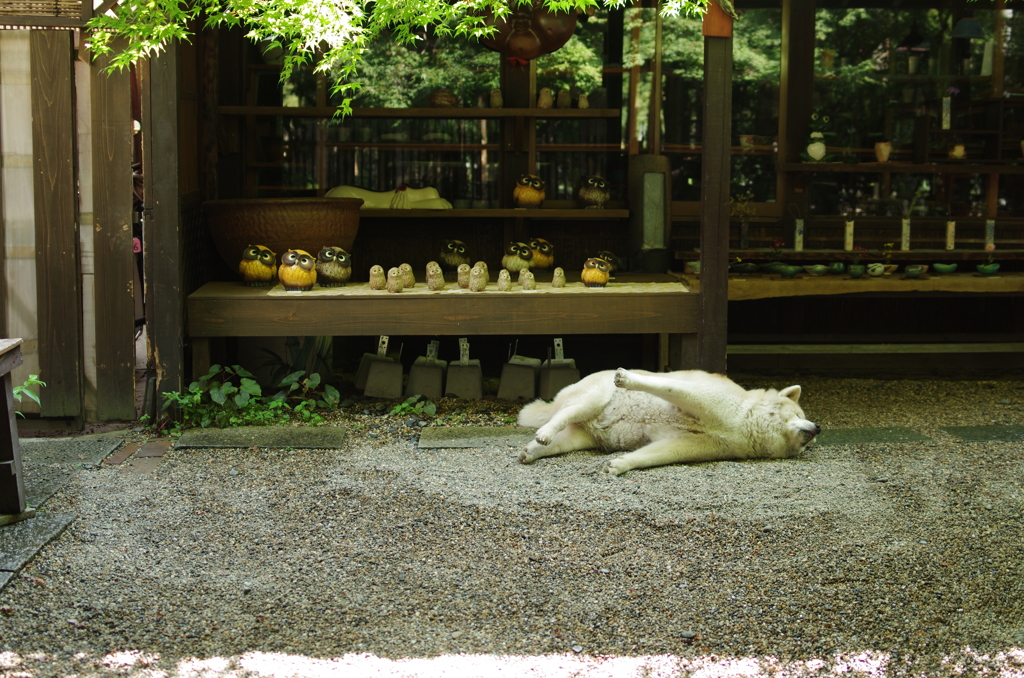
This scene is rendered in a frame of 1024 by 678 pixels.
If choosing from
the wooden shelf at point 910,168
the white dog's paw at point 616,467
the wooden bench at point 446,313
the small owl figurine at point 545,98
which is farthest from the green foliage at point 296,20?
the wooden shelf at point 910,168

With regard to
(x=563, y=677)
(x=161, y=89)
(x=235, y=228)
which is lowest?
(x=563, y=677)

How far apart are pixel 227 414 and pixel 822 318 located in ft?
17.2

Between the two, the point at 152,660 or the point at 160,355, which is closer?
the point at 152,660

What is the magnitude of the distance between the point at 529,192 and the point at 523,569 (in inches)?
164

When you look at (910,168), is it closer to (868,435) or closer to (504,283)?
(868,435)

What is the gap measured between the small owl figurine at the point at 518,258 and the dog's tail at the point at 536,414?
3.88ft

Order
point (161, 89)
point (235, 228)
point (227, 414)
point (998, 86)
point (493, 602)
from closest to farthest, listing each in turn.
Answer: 1. point (493, 602)
2. point (161, 89)
3. point (227, 414)
4. point (235, 228)
5. point (998, 86)

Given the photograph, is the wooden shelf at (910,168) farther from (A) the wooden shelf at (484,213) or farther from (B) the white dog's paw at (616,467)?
(B) the white dog's paw at (616,467)

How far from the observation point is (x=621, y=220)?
800cm

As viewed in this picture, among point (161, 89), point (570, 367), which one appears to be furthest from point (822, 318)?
point (161, 89)

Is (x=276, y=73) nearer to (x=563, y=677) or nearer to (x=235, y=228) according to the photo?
(x=235, y=228)

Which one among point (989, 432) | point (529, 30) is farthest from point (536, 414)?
point (989, 432)

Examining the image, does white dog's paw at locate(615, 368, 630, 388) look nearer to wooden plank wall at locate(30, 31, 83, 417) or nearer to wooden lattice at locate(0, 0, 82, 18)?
wooden plank wall at locate(30, 31, 83, 417)

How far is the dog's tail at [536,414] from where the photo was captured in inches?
237
